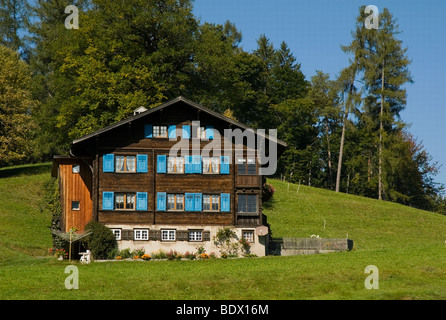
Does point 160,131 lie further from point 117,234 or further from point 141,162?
point 117,234

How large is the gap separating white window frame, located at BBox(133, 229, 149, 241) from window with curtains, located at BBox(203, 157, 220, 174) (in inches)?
227

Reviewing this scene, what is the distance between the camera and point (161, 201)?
5341 cm

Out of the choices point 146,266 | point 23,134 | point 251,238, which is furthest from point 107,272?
point 23,134

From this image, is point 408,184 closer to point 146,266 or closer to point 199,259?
point 199,259

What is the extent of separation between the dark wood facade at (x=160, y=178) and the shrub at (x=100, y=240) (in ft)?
3.54

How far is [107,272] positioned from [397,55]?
6053 cm

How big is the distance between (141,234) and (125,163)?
495 cm

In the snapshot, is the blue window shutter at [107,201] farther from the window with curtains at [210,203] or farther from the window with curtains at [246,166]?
the window with curtains at [246,166]

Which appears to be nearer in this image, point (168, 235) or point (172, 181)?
point (168, 235)

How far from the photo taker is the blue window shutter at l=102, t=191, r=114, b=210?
5287 cm

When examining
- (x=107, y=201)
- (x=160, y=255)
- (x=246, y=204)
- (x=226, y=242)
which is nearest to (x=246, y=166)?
(x=246, y=204)

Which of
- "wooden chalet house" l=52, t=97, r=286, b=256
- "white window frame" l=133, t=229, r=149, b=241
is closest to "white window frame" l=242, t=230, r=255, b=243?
"wooden chalet house" l=52, t=97, r=286, b=256

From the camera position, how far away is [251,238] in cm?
5362

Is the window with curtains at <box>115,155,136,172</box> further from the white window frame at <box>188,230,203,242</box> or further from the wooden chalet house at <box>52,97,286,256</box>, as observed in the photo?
the white window frame at <box>188,230,203,242</box>
